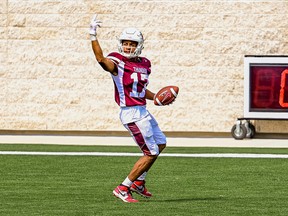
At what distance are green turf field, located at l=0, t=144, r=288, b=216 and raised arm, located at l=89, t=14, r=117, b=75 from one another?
1.47m

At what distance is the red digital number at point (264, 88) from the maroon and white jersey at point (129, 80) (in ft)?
32.8

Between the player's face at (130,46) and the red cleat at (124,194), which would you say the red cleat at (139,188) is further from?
the player's face at (130,46)

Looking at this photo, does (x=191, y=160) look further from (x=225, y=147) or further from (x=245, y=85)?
(x=245, y=85)

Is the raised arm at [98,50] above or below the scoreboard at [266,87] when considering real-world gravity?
above

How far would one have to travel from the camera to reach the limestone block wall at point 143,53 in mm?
22844

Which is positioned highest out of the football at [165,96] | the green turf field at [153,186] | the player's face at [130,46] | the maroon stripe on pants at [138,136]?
the player's face at [130,46]

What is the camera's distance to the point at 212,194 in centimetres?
1259

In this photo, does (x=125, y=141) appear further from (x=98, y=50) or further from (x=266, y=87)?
(x=98, y=50)

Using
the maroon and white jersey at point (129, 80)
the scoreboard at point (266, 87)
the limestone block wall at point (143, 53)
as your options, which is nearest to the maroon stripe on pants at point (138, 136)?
the maroon and white jersey at point (129, 80)

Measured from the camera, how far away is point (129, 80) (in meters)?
11.9

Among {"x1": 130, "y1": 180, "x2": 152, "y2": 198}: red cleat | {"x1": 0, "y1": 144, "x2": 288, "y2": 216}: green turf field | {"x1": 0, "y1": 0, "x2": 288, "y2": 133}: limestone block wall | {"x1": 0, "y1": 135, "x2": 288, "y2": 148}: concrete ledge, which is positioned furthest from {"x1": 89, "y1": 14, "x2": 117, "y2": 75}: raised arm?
{"x1": 0, "y1": 0, "x2": 288, "y2": 133}: limestone block wall

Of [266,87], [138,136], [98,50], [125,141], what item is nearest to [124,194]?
[138,136]

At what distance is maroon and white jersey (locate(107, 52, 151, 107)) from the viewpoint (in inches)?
468

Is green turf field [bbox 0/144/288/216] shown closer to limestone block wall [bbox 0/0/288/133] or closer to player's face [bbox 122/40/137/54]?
player's face [bbox 122/40/137/54]
